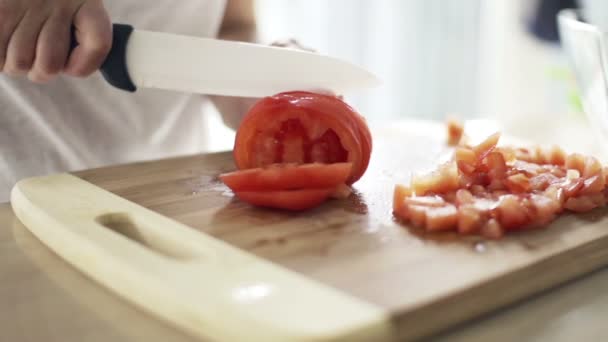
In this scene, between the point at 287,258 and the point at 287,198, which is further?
the point at 287,198

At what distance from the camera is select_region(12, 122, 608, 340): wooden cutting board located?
745 millimetres

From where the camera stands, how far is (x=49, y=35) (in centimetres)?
114

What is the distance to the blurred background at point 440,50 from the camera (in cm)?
309

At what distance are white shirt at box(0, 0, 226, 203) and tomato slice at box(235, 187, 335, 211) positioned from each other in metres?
0.56

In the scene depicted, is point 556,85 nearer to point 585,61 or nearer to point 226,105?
point 585,61

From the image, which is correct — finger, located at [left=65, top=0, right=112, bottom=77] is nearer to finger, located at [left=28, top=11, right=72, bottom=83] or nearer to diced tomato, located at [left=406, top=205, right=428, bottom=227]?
finger, located at [left=28, top=11, right=72, bottom=83]

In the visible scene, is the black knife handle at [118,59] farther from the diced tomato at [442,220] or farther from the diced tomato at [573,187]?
the diced tomato at [573,187]

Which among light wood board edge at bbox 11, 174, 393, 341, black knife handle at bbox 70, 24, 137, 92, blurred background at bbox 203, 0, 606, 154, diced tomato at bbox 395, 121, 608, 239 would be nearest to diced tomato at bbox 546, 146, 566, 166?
diced tomato at bbox 395, 121, 608, 239

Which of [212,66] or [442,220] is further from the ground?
[212,66]

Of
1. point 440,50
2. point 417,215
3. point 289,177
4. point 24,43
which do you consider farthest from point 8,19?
point 440,50

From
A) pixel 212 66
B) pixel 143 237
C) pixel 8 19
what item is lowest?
pixel 143 237

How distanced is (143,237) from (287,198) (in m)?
0.23

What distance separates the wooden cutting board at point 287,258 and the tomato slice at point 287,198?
0.02 m

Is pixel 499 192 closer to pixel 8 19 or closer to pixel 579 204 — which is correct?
pixel 579 204
